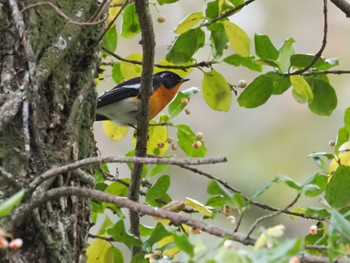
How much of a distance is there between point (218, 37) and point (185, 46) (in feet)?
0.39

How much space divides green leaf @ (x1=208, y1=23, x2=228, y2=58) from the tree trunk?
19.6 inches

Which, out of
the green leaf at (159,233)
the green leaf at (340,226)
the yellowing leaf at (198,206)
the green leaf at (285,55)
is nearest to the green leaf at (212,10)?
the green leaf at (285,55)

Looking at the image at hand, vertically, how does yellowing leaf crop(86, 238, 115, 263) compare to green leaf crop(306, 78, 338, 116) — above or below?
below

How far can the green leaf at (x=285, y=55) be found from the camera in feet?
7.39

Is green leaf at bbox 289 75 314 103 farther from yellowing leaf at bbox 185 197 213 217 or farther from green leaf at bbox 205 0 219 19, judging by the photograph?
yellowing leaf at bbox 185 197 213 217

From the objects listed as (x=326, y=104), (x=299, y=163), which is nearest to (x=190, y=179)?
(x=299, y=163)

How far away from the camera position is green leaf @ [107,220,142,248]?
1.85 meters

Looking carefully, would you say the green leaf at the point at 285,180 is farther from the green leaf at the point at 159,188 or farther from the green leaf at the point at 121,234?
the green leaf at the point at 159,188

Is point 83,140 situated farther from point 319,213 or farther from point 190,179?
point 190,179

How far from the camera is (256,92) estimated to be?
243 centimetres

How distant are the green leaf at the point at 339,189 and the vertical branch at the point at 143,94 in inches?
24.5

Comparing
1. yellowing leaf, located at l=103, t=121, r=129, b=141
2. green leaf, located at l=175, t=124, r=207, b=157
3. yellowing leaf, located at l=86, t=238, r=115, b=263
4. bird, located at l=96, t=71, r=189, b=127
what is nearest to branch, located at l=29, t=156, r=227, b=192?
yellowing leaf, located at l=86, t=238, r=115, b=263

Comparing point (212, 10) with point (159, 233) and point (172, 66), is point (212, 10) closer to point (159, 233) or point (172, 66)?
point (172, 66)

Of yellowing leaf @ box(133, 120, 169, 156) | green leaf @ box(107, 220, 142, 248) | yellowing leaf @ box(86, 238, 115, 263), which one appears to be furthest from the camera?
yellowing leaf @ box(133, 120, 169, 156)
